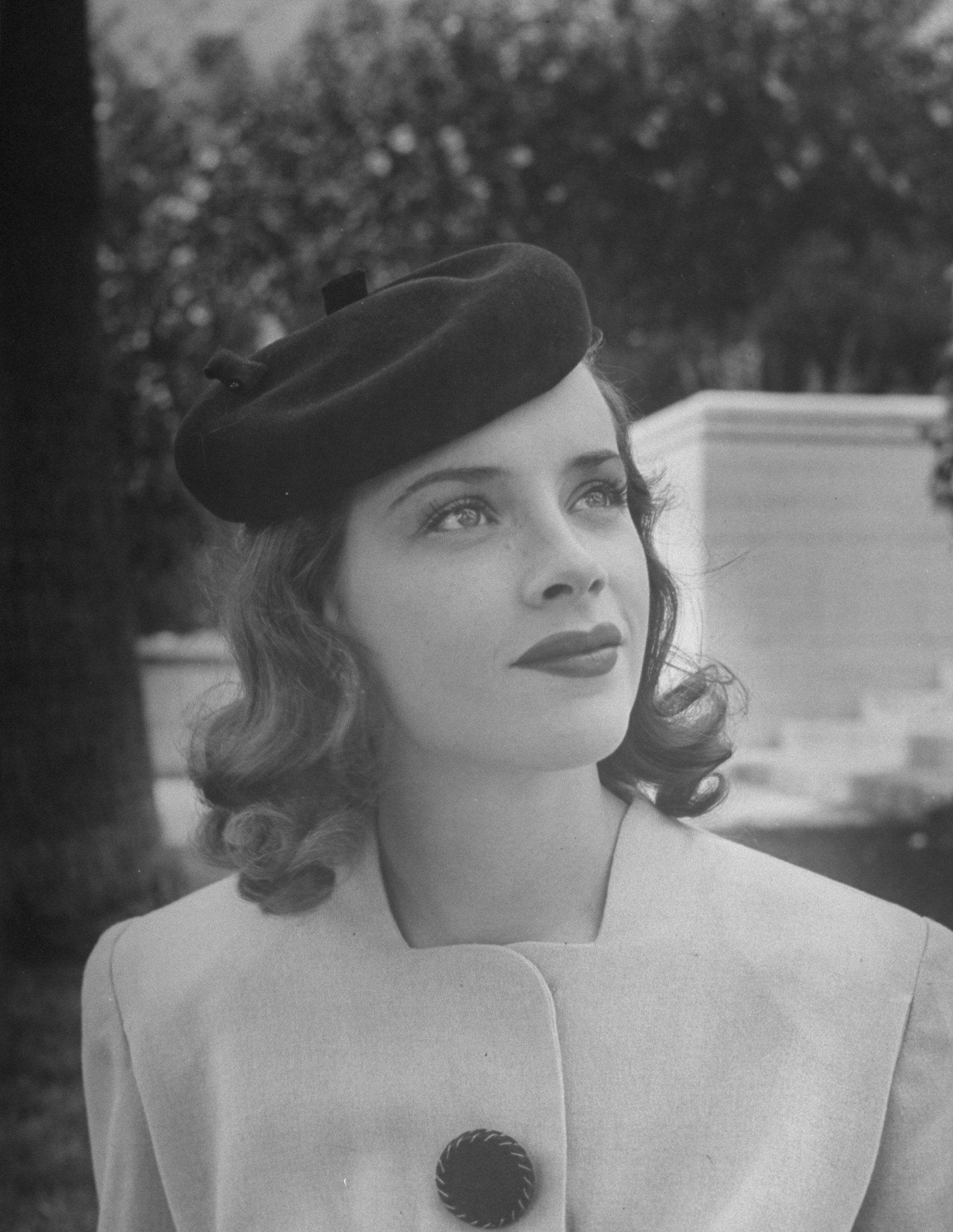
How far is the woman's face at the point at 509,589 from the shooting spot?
1.29m

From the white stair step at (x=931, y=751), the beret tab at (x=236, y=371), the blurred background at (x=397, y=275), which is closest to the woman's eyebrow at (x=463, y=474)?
the beret tab at (x=236, y=371)

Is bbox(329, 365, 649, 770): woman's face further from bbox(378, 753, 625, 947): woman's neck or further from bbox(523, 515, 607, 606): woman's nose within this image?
bbox(378, 753, 625, 947): woman's neck

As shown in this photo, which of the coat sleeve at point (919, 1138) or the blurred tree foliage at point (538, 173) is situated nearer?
the coat sleeve at point (919, 1138)

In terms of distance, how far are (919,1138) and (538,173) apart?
4.27 feet

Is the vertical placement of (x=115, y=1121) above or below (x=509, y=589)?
below

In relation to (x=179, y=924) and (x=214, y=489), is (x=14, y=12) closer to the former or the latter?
(x=214, y=489)

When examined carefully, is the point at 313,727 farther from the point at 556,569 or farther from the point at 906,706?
the point at 906,706

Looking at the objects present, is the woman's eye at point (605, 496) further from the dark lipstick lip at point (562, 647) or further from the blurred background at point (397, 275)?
the blurred background at point (397, 275)

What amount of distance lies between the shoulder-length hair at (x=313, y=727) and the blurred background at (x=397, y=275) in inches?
5.4

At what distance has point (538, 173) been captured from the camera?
1747 millimetres

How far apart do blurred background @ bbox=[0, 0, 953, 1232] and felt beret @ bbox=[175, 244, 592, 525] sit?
257 mm

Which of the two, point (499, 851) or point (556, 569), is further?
point (499, 851)

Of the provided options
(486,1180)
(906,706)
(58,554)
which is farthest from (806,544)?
(58,554)

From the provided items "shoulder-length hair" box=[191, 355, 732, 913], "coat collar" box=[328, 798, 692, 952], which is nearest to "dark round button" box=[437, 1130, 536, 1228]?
"coat collar" box=[328, 798, 692, 952]
